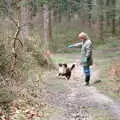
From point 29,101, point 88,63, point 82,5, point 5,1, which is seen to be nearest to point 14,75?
point 29,101

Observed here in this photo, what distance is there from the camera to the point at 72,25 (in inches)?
1935

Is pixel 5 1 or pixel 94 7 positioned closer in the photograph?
pixel 5 1

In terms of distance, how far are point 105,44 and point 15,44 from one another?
1026 inches

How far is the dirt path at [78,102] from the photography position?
9885 millimetres

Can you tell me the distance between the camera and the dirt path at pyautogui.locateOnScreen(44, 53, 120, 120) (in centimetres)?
989

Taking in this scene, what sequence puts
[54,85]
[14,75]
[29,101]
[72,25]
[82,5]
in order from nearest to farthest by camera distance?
[29,101]
[14,75]
[54,85]
[82,5]
[72,25]

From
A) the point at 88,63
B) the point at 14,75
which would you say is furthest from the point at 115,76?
the point at 14,75

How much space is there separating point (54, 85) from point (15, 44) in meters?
2.71

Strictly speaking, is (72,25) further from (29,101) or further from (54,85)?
(29,101)

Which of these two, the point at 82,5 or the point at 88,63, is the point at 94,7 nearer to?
the point at 82,5

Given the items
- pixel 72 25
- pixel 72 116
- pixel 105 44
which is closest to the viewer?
pixel 72 116

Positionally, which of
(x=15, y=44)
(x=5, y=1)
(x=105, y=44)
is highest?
(x=5, y=1)

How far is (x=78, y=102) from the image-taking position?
11516 millimetres

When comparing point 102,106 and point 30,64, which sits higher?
point 30,64
